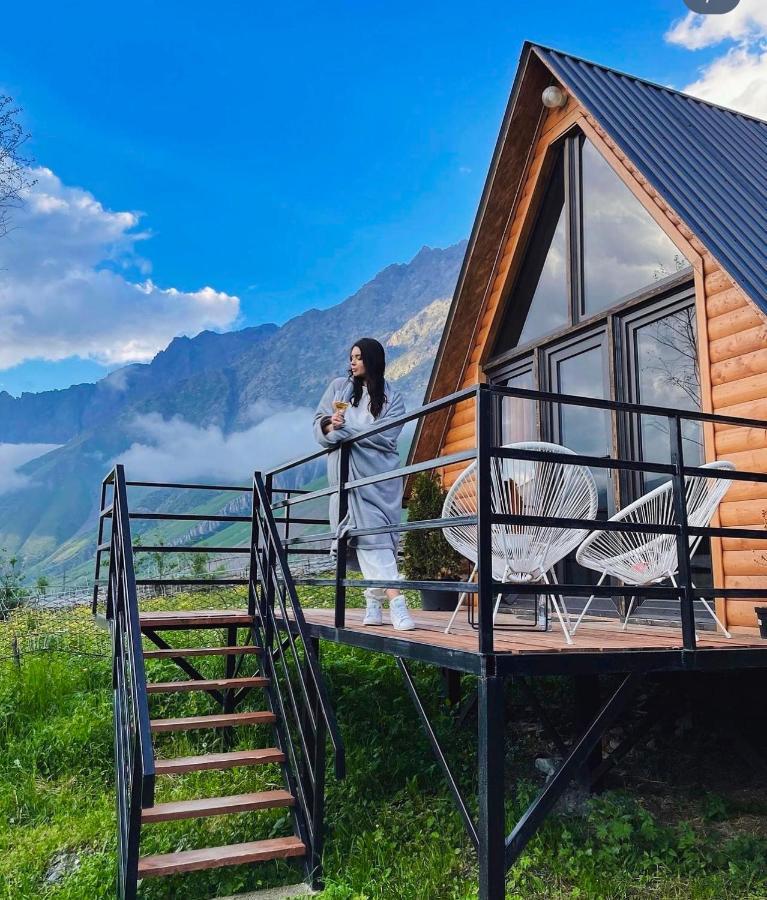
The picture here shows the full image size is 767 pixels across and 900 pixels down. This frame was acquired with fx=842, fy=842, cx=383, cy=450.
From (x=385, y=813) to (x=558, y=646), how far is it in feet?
8.20

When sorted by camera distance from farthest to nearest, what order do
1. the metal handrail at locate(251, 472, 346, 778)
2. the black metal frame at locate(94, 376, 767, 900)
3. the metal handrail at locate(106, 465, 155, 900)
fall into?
1. the metal handrail at locate(251, 472, 346, 778)
2. the metal handrail at locate(106, 465, 155, 900)
3. the black metal frame at locate(94, 376, 767, 900)

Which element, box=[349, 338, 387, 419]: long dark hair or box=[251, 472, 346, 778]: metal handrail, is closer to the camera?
box=[251, 472, 346, 778]: metal handrail

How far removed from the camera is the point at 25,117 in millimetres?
10977

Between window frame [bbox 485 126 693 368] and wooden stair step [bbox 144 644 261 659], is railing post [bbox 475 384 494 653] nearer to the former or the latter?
wooden stair step [bbox 144 644 261 659]

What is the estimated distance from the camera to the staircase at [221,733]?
13.8 ft

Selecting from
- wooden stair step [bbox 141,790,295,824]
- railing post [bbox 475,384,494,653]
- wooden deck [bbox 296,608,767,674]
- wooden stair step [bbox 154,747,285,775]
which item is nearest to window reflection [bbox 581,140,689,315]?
wooden deck [bbox 296,608,767,674]

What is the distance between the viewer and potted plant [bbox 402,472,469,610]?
7.55 m

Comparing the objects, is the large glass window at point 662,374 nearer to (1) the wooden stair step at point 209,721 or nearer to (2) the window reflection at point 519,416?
(2) the window reflection at point 519,416

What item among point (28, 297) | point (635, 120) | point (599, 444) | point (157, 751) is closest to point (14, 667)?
point (157, 751)

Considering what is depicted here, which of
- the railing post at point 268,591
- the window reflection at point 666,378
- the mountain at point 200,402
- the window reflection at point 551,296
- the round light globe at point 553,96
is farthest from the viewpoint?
the mountain at point 200,402

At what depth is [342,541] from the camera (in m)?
4.85

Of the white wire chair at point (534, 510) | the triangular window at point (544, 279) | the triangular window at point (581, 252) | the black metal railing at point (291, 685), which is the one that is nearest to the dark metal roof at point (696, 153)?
the triangular window at point (581, 252)

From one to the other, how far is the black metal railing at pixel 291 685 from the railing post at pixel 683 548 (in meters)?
1.69

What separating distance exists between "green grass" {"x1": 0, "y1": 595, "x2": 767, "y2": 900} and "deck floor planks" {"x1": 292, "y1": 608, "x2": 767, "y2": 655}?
1.09 meters
